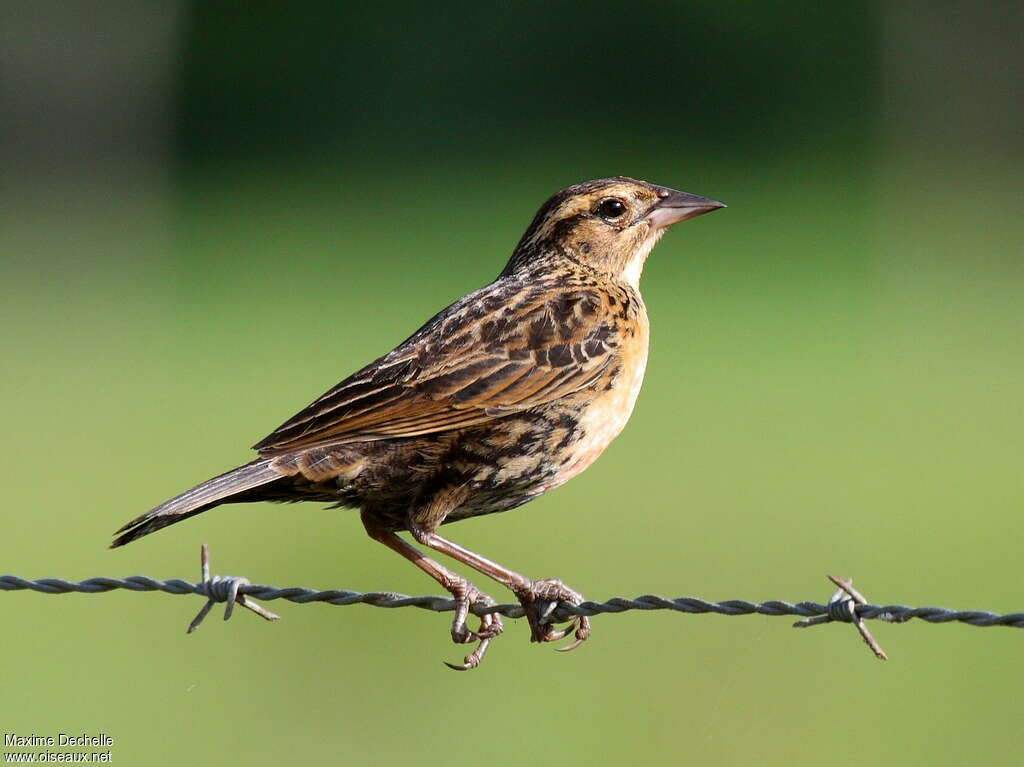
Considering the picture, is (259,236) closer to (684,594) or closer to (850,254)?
(850,254)

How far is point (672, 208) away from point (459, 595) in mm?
2030

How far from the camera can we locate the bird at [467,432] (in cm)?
600

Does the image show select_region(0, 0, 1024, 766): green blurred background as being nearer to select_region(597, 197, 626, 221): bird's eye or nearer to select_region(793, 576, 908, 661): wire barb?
select_region(597, 197, 626, 221): bird's eye

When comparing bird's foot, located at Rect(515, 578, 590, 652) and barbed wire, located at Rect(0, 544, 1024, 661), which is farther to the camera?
bird's foot, located at Rect(515, 578, 590, 652)

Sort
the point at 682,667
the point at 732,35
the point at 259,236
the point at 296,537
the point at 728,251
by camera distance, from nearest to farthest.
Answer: the point at 682,667 → the point at 296,537 → the point at 728,251 → the point at 259,236 → the point at 732,35

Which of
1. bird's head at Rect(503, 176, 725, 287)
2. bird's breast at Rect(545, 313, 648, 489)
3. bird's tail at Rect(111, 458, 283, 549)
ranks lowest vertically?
bird's tail at Rect(111, 458, 283, 549)

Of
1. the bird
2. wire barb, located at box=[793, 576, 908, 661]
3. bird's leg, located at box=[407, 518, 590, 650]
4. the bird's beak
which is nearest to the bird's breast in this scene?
the bird

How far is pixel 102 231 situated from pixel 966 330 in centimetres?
1452

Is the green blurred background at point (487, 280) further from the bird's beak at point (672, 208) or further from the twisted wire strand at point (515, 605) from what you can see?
the twisted wire strand at point (515, 605)

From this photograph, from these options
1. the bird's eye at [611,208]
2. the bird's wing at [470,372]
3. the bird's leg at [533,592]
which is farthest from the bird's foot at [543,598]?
the bird's eye at [611,208]

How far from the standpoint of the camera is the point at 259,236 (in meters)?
30.1

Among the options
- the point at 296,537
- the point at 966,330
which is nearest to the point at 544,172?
the point at 966,330

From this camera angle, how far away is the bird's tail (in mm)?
5527

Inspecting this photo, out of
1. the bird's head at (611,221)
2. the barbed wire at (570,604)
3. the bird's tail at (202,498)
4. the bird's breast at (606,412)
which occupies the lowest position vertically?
the barbed wire at (570,604)
